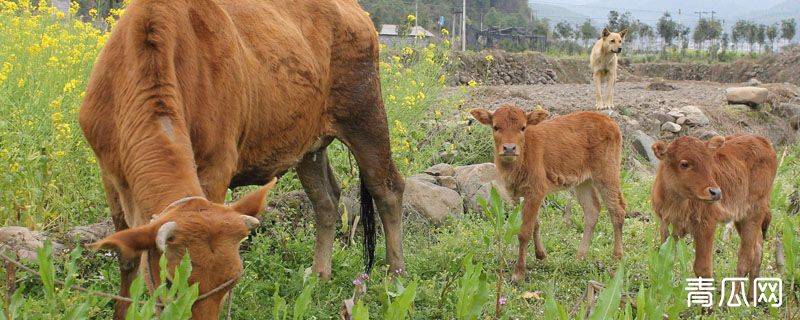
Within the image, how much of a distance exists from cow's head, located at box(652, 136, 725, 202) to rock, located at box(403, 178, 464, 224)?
7.68 ft

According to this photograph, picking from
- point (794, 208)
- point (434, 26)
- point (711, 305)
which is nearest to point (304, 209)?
point (711, 305)

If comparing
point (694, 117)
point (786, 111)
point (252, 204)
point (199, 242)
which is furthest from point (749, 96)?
point (199, 242)

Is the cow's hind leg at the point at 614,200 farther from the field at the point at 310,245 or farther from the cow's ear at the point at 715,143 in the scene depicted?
the cow's ear at the point at 715,143

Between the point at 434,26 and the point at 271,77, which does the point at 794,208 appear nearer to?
the point at 271,77

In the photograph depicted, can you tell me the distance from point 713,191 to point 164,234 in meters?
3.96

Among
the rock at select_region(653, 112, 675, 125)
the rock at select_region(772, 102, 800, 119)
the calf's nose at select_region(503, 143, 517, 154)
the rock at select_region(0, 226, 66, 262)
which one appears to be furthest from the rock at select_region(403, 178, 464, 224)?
the rock at select_region(772, 102, 800, 119)

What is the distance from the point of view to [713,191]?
5.81 m

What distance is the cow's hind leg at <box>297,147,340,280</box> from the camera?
21.3 ft

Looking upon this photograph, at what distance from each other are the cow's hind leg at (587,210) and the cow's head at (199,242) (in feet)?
14.7

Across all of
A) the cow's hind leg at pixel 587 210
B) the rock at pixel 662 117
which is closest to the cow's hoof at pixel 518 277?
the cow's hind leg at pixel 587 210

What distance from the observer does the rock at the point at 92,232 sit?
5805 millimetres

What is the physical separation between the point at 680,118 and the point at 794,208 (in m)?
5.63

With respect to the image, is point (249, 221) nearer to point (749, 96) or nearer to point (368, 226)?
point (368, 226)

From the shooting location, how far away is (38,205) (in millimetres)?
6230
